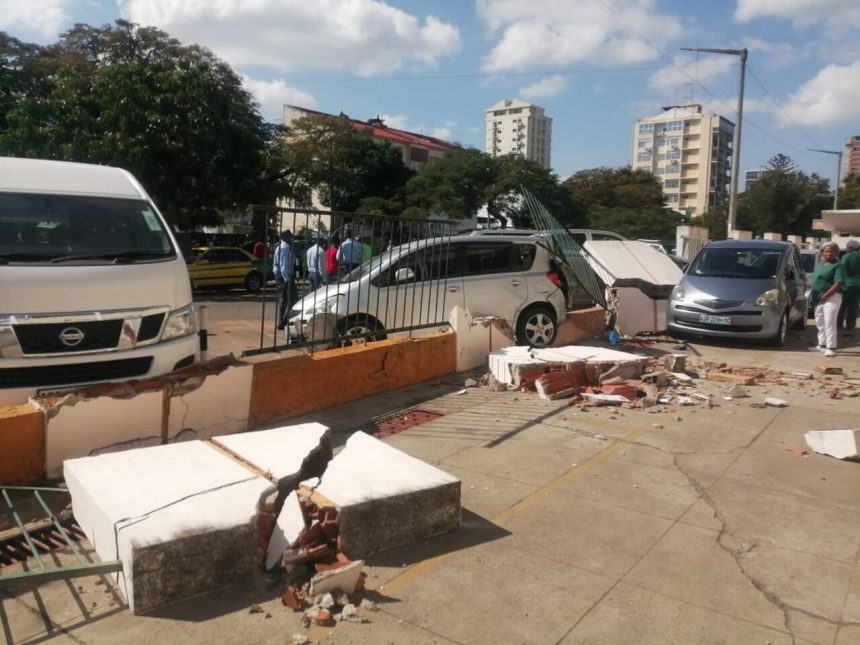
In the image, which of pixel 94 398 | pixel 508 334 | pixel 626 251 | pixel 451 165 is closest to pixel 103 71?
pixel 626 251

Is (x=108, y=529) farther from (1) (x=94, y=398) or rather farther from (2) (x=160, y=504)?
(1) (x=94, y=398)

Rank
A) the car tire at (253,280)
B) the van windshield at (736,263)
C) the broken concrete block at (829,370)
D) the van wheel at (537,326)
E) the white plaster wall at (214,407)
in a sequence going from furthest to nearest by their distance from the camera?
the car tire at (253,280)
the van windshield at (736,263)
the van wheel at (537,326)
the broken concrete block at (829,370)
the white plaster wall at (214,407)

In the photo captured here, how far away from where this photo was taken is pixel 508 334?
30.2ft

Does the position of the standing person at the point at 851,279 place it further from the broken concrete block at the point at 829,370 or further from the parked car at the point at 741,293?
the broken concrete block at the point at 829,370

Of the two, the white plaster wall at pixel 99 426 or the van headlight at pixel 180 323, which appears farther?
the van headlight at pixel 180 323

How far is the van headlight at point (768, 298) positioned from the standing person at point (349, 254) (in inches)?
268

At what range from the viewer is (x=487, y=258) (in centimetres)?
1009

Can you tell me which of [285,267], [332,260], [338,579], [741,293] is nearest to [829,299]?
[741,293]

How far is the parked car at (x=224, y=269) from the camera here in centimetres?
2195

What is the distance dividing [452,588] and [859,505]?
3045mm

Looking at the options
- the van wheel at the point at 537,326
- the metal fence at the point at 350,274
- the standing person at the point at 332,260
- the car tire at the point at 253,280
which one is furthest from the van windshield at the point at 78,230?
the car tire at the point at 253,280

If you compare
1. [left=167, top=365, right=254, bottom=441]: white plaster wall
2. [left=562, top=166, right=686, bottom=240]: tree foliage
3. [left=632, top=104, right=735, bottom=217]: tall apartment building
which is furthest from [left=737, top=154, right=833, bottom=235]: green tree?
[left=632, top=104, right=735, bottom=217]: tall apartment building

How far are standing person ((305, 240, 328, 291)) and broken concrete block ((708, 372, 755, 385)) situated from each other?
487 cm

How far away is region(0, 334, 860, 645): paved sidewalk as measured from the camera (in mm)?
3268
